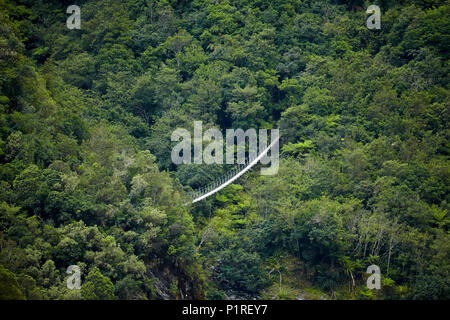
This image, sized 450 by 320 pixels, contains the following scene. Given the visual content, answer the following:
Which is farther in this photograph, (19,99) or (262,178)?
(262,178)

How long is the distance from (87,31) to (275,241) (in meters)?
16.4

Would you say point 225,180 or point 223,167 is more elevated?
point 223,167

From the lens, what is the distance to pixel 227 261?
28.9 metres

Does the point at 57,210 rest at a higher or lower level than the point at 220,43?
lower

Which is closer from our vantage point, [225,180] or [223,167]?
[225,180]

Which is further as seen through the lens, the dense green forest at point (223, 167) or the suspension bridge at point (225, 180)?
the suspension bridge at point (225, 180)

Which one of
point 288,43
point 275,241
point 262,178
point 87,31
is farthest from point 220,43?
point 275,241

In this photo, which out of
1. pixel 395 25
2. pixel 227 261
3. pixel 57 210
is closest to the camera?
pixel 57 210

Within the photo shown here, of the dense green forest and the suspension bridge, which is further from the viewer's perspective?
the suspension bridge

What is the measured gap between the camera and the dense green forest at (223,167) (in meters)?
25.3

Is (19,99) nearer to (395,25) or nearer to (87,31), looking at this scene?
(87,31)

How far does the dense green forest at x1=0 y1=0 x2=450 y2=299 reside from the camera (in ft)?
82.9

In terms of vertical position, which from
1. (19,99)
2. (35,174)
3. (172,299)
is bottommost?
(172,299)

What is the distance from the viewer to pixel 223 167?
3288 centimetres
